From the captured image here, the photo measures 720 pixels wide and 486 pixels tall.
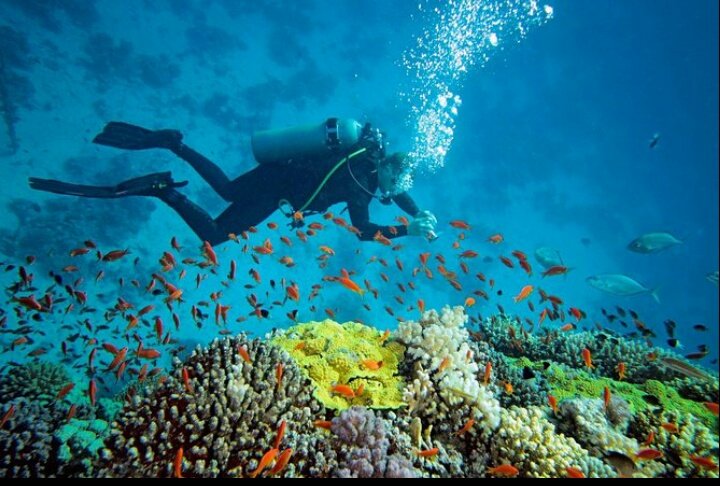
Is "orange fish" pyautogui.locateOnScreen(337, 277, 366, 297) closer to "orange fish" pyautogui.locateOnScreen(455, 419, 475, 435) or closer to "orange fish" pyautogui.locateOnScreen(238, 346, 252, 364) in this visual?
"orange fish" pyautogui.locateOnScreen(238, 346, 252, 364)

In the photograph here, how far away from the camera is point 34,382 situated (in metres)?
7.62

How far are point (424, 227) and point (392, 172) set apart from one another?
2.33 metres

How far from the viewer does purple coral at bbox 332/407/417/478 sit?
2965 mm

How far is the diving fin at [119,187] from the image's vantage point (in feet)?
27.9

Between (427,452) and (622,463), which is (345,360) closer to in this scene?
(427,452)

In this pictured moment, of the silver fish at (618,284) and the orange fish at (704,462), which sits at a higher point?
the silver fish at (618,284)

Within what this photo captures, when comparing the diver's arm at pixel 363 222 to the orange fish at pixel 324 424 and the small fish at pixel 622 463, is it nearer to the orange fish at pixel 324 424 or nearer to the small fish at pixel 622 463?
the orange fish at pixel 324 424

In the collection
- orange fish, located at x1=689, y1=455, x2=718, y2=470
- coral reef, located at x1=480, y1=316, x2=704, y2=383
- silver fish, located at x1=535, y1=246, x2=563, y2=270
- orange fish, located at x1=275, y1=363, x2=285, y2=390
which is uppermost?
silver fish, located at x1=535, y1=246, x2=563, y2=270

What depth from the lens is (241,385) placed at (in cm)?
350

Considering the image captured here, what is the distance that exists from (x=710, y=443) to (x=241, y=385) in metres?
5.08

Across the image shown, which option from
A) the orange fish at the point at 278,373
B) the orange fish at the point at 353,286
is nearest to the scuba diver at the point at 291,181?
the orange fish at the point at 353,286

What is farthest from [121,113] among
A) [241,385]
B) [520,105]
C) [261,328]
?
[520,105]

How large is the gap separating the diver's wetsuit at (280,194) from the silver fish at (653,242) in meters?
6.81

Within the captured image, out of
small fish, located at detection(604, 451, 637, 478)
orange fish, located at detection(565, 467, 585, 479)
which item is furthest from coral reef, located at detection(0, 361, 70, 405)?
small fish, located at detection(604, 451, 637, 478)
